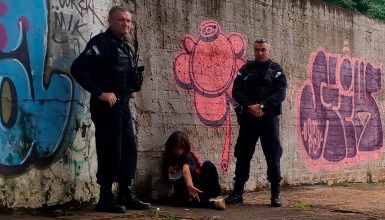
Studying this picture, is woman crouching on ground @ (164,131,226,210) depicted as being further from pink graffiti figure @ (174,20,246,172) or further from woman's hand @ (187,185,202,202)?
pink graffiti figure @ (174,20,246,172)

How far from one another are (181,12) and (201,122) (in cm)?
129

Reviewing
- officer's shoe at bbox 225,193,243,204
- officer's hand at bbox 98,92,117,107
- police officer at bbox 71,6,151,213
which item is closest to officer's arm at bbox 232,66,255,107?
officer's shoe at bbox 225,193,243,204

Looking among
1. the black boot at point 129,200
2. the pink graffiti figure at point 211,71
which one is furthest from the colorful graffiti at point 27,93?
the pink graffiti figure at point 211,71

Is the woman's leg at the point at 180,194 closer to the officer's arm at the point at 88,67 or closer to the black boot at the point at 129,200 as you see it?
the black boot at the point at 129,200

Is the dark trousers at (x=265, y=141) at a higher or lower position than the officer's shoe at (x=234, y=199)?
higher

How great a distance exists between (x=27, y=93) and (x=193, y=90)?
2.25 metres

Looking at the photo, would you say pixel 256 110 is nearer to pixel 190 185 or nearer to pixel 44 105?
pixel 190 185

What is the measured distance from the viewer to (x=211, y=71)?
7.19 m

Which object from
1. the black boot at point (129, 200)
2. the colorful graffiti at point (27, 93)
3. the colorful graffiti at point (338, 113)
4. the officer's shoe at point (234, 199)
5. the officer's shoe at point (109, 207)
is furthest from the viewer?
the colorful graffiti at point (338, 113)

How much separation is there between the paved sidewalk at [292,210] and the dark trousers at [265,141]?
0.42 m

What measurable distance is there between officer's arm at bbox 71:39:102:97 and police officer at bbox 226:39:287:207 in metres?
1.72

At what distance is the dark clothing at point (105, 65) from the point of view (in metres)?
5.18

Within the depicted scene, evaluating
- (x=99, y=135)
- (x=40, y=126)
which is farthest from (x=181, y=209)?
(x=40, y=126)

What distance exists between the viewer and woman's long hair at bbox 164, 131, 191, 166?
20.0ft
